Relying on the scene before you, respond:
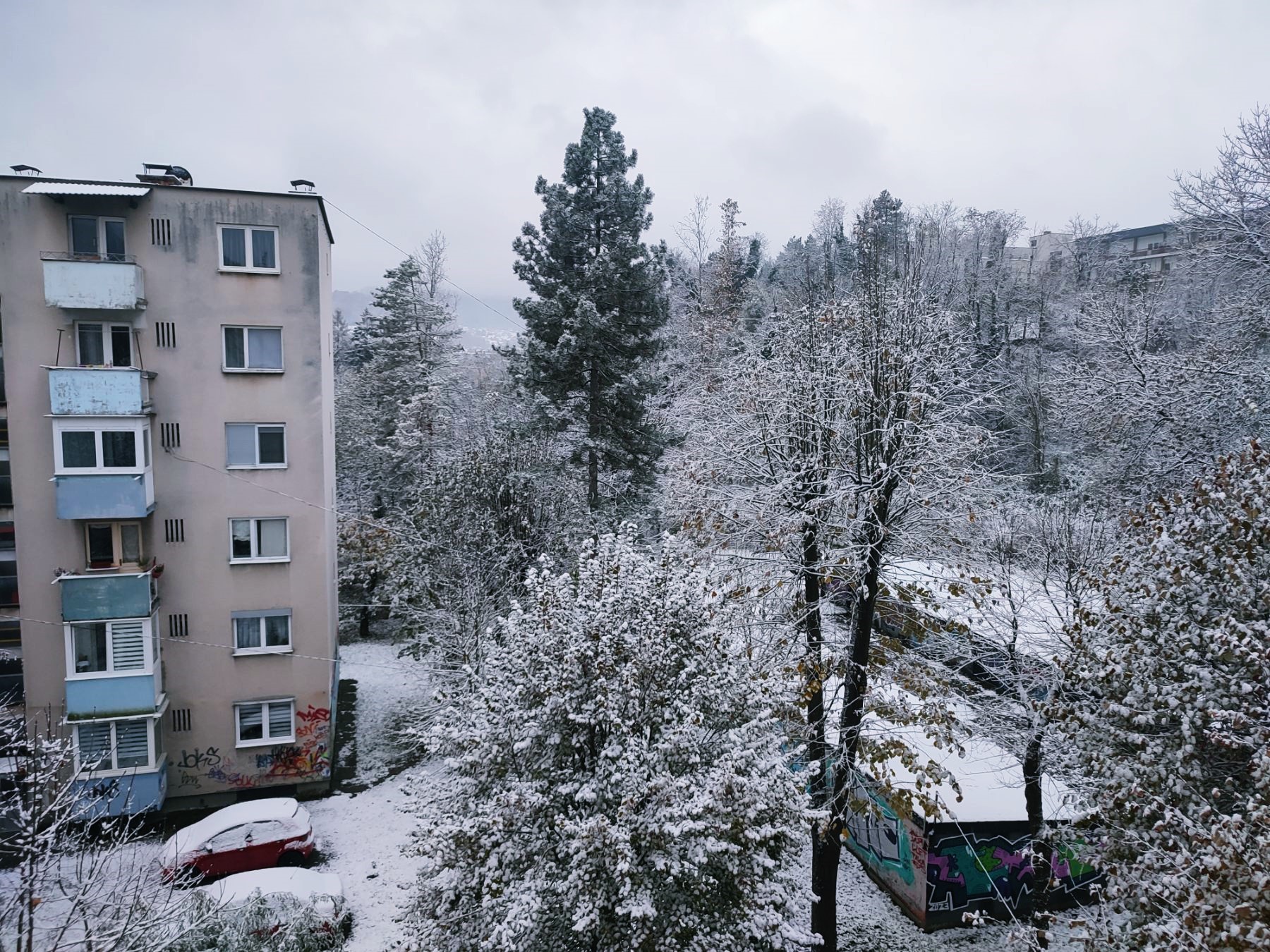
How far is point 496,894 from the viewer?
728 centimetres

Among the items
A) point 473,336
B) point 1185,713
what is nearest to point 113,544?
point 1185,713

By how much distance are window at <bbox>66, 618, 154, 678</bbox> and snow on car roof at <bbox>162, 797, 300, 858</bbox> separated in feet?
11.7

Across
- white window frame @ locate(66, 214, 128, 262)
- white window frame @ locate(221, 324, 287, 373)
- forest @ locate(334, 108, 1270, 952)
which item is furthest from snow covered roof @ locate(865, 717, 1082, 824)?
white window frame @ locate(66, 214, 128, 262)

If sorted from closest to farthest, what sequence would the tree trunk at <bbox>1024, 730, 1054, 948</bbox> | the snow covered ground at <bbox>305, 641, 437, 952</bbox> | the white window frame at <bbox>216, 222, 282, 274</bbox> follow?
the tree trunk at <bbox>1024, 730, 1054, 948</bbox>, the snow covered ground at <bbox>305, 641, 437, 952</bbox>, the white window frame at <bbox>216, 222, 282, 274</bbox>

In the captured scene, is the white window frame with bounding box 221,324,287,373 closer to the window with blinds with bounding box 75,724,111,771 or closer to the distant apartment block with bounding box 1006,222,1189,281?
the window with blinds with bounding box 75,724,111,771

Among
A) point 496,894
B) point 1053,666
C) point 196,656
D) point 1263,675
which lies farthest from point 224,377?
point 1263,675

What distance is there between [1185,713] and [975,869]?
7.27 m

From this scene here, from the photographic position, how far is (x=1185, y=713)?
6.19 metres

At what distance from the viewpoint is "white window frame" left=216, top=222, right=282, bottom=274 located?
15727 millimetres

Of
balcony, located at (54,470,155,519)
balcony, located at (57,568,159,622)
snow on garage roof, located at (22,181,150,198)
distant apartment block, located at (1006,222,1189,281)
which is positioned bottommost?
balcony, located at (57,568,159,622)

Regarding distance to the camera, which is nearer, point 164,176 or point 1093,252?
point 164,176

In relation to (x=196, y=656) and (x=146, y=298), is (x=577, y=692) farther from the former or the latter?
(x=146, y=298)

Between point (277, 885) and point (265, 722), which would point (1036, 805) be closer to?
point (277, 885)

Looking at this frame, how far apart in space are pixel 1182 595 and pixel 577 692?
609cm
